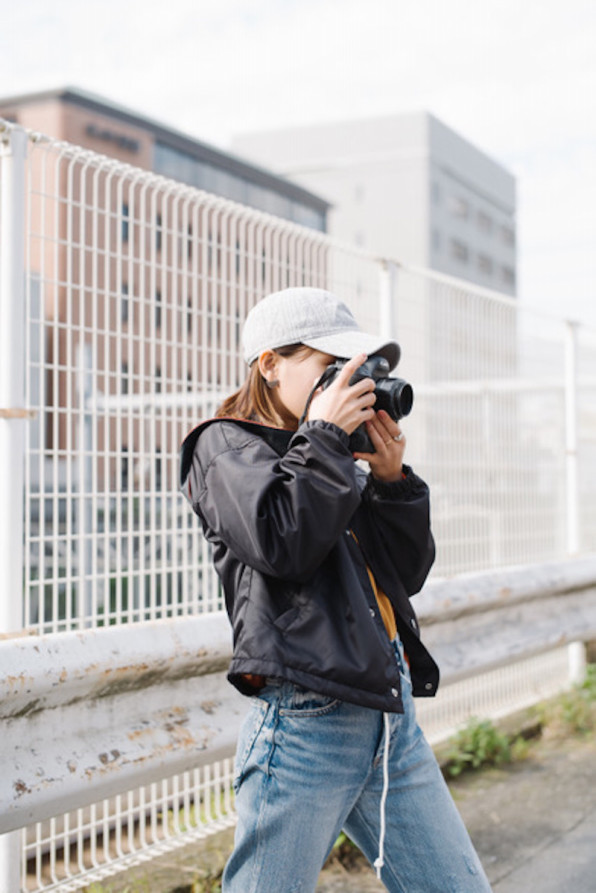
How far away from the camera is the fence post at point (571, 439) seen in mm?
5586

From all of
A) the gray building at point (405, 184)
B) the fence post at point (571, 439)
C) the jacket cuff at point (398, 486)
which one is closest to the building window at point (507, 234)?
the gray building at point (405, 184)

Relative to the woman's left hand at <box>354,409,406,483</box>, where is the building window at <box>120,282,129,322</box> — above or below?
A: above

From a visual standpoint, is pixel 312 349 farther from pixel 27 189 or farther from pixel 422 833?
pixel 27 189

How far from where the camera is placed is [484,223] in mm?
81250

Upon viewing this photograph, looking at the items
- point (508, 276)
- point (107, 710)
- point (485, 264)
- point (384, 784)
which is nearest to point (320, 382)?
point (384, 784)

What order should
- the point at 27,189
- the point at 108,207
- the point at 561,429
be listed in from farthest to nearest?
the point at 561,429 < the point at 108,207 < the point at 27,189

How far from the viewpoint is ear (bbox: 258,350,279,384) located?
6.71 ft

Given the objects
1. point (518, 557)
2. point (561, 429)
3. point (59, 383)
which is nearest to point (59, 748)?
point (59, 383)

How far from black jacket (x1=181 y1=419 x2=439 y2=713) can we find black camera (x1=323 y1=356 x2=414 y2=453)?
4.6 inches

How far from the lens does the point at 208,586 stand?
3.53 metres

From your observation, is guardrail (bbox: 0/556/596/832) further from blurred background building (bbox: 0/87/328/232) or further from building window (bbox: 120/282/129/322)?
blurred background building (bbox: 0/87/328/232)

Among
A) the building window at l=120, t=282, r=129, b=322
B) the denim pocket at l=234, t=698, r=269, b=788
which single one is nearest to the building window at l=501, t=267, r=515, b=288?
the building window at l=120, t=282, r=129, b=322

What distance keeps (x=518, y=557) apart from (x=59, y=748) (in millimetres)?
3462

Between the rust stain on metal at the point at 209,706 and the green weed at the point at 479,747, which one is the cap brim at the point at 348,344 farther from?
the green weed at the point at 479,747
